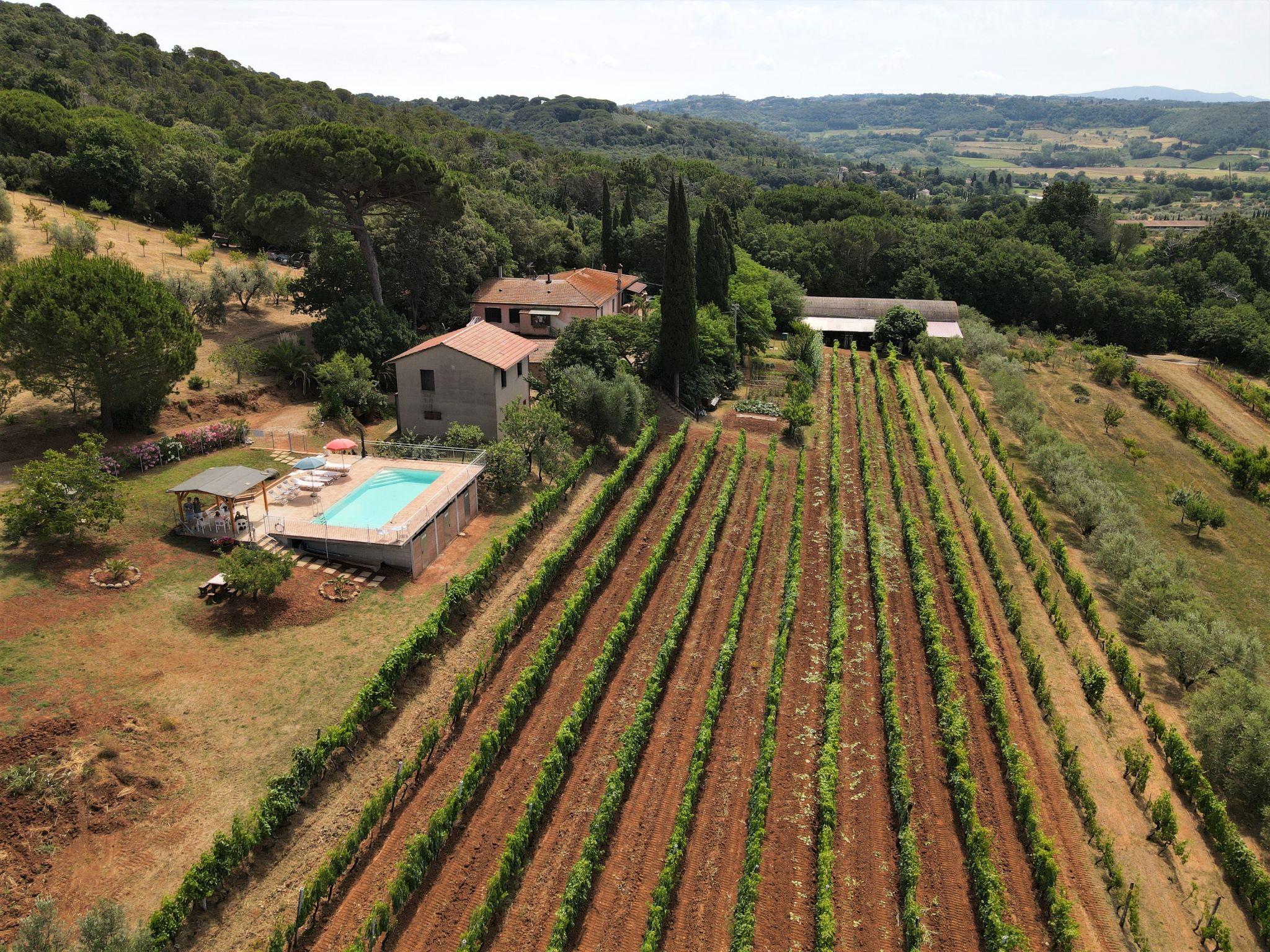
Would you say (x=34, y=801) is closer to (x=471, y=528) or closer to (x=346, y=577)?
(x=346, y=577)

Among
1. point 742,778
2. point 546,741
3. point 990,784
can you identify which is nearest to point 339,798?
point 546,741

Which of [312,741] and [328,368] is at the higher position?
[328,368]

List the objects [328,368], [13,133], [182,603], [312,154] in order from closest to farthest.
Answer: [182,603]
[328,368]
[312,154]
[13,133]

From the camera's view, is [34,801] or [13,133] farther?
[13,133]

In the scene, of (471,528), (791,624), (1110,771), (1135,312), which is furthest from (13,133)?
(1135,312)

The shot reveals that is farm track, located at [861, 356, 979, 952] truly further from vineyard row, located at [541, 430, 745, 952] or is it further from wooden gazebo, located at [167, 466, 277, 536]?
wooden gazebo, located at [167, 466, 277, 536]

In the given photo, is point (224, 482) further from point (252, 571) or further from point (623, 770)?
point (623, 770)

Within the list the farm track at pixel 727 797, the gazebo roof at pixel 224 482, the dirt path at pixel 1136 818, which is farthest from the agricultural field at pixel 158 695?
the dirt path at pixel 1136 818
